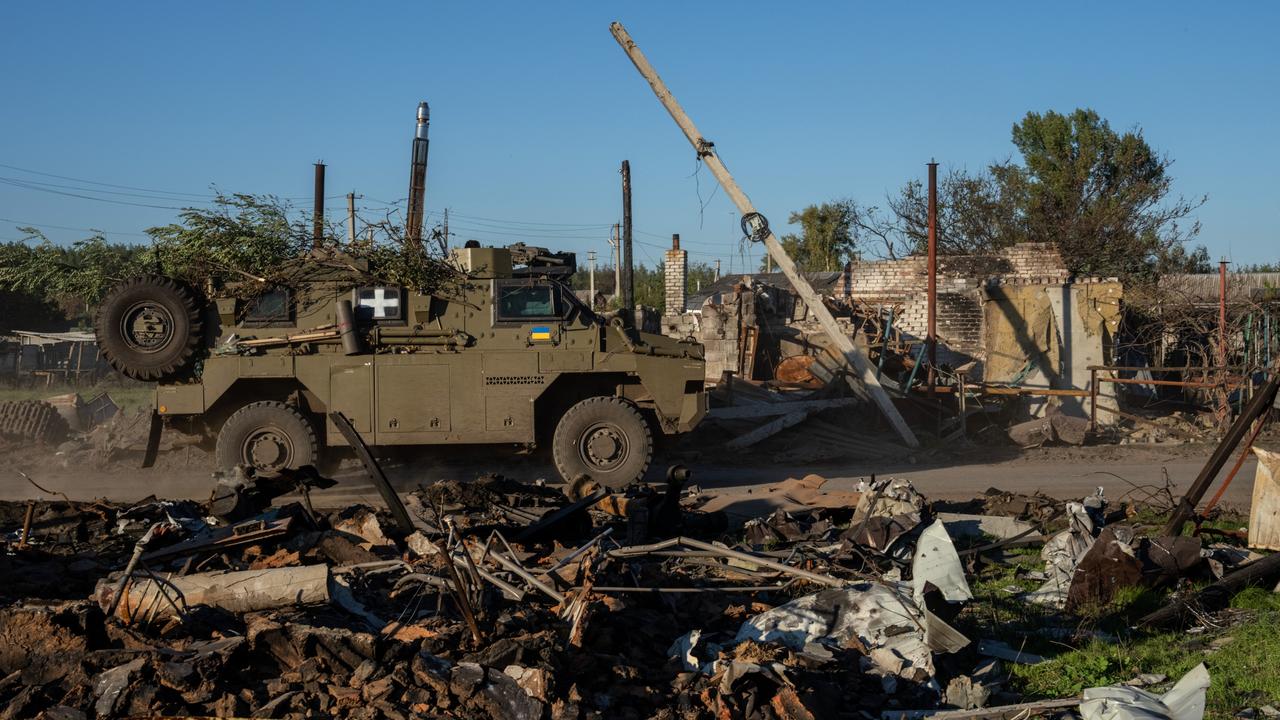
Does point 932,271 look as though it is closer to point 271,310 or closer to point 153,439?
point 271,310

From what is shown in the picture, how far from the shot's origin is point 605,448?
11.0 meters

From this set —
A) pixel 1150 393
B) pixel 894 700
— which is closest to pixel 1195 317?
pixel 1150 393

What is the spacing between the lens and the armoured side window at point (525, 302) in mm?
11086

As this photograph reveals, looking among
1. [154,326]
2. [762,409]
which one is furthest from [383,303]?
[762,409]

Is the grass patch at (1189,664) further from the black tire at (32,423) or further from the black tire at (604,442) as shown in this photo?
the black tire at (32,423)

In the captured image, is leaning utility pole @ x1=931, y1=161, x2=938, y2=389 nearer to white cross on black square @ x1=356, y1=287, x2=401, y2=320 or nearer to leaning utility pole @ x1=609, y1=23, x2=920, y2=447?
leaning utility pole @ x1=609, y1=23, x2=920, y2=447

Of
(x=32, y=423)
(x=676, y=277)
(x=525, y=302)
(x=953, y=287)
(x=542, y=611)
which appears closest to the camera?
(x=542, y=611)

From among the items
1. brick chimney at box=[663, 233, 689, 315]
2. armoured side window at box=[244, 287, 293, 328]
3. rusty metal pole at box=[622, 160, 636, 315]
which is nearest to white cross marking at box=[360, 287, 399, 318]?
armoured side window at box=[244, 287, 293, 328]

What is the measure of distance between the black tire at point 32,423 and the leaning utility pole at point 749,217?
9.72 meters

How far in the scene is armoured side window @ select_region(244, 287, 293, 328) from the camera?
11180 mm

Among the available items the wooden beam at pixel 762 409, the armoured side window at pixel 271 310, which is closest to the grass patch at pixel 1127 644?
the armoured side window at pixel 271 310

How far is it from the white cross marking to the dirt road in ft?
5.87

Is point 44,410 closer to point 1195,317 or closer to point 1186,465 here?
point 1186,465

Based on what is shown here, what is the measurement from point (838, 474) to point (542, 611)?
7.60 meters
